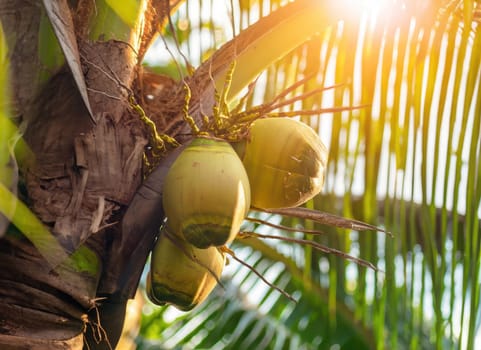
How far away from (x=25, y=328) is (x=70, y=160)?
247 millimetres

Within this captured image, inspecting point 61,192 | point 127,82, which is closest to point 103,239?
point 61,192

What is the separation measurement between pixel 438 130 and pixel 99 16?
2.23 feet

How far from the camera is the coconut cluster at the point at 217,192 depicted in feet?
3.53

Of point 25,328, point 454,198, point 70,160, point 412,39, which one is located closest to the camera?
point 25,328

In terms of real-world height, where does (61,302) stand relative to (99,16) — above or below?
below

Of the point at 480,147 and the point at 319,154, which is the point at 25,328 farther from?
the point at 480,147

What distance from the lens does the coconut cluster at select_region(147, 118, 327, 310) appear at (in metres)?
1.08

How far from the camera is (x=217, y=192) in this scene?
3.49ft

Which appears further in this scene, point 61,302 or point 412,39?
point 412,39

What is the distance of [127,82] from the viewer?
1.29 meters

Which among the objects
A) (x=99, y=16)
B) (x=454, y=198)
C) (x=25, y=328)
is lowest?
(x=25, y=328)

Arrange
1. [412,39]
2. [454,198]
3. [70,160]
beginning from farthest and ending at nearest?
[412,39] < [454,198] < [70,160]

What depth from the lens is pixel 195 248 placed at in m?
1.19

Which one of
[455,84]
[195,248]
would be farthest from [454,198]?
[195,248]
